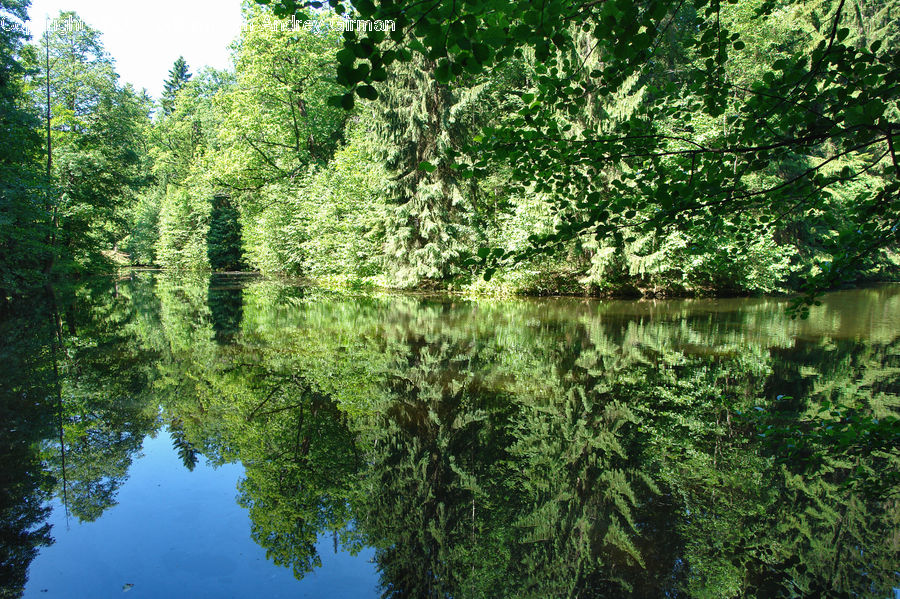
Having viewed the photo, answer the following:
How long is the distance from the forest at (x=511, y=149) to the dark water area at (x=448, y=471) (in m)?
1.84

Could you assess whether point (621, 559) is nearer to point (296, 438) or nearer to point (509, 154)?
point (509, 154)

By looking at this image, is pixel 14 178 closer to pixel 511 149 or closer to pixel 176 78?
pixel 511 149

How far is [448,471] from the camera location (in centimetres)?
452

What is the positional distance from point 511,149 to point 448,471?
2873mm

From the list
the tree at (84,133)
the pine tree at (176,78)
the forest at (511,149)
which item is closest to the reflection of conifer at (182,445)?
the forest at (511,149)

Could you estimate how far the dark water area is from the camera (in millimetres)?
3193

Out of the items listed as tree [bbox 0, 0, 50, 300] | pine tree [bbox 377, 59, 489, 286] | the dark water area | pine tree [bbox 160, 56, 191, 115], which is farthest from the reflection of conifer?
pine tree [bbox 160, 56, 191, 115]

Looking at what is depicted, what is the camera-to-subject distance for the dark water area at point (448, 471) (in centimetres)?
319

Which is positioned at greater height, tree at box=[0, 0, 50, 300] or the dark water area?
tree at box=[0, 0, 50, 300]

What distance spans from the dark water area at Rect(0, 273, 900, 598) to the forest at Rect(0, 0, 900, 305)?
72.5 inches

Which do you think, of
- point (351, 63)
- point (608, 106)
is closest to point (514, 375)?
point (351, 63)

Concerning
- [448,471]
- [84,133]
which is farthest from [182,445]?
[84,133]

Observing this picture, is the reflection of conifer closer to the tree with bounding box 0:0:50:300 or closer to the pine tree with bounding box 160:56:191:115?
the tree with bounding box 0:0:50:300

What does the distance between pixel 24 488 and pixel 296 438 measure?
2.18 meters
